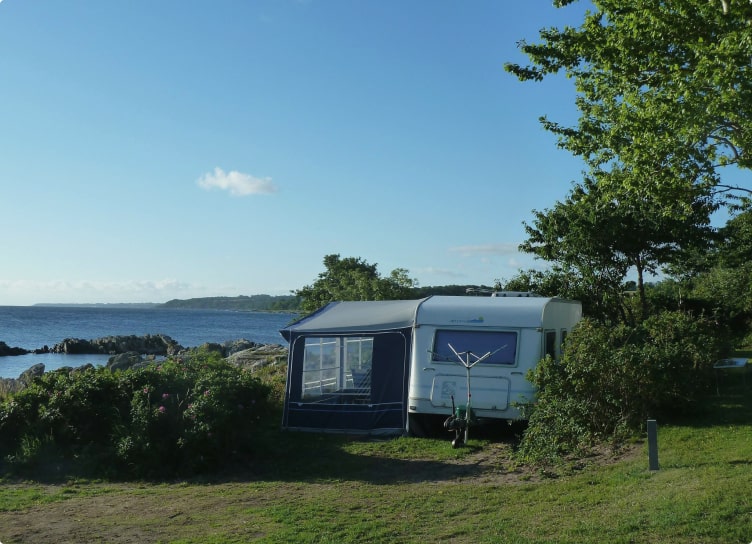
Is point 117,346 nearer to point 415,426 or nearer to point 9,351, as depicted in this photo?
point 9,351

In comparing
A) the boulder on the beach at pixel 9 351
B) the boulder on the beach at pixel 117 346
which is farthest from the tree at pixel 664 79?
the boulder on the beach at pixel 9 351

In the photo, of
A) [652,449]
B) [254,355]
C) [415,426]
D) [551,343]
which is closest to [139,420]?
[415,426]

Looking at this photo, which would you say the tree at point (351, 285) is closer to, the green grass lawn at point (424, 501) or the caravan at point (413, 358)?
the caravan at point (413, 358)

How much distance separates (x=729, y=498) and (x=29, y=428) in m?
9.52

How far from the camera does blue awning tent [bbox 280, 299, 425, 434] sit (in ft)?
45.5

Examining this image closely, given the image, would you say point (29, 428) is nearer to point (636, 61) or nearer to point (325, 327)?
point (325, 327)

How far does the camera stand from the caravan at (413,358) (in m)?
12.9

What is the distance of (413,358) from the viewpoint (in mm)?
13531

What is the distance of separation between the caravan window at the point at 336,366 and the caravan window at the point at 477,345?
59.9 inches

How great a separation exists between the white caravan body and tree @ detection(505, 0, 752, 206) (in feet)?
9.94

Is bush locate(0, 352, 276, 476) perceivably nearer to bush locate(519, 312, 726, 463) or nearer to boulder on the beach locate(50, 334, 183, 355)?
bush locate(519, 312, 726, 463)

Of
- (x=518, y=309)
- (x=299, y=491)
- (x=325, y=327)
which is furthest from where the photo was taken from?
(x=325, y=327)

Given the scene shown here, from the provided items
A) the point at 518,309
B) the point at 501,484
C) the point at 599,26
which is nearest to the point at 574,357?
the point at 518,309

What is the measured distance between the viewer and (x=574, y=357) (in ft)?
37.7
